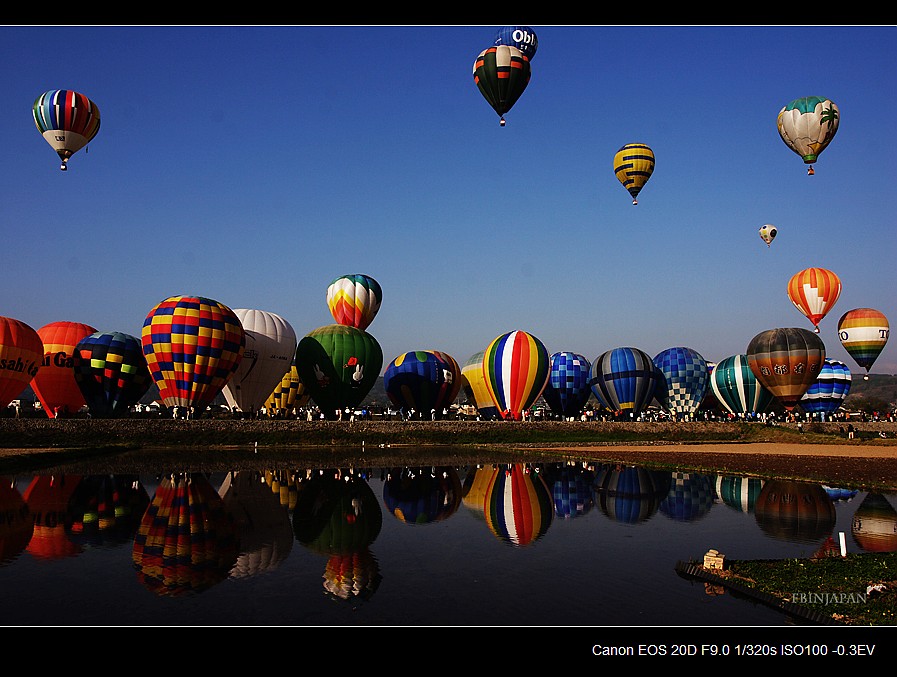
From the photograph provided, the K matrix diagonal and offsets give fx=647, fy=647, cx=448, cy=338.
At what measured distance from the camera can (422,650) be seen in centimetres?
917

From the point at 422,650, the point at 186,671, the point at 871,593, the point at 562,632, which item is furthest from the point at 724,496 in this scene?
the point at 186,671

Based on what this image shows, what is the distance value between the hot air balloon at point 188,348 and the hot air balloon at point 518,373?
2343cm

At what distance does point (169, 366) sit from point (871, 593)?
130 ft

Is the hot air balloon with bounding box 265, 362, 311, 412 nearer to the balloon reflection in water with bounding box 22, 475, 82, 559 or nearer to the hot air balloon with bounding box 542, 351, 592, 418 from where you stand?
the hot air balloon with bounding box 542, 351, 592, 418

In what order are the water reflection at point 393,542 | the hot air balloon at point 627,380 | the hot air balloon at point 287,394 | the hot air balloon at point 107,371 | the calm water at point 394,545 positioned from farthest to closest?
the hot air balloon at point 627,380 < the hot air balloon at point 287,394 < the hot air balloon at point 107,371 < the water reflection at point 393,542 < the calm water at point 394,545

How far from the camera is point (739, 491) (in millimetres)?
25750

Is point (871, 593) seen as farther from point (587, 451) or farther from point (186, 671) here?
point (587, 451)

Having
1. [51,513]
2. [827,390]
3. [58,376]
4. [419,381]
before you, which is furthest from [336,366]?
[827,390]

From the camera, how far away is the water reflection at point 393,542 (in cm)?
1142

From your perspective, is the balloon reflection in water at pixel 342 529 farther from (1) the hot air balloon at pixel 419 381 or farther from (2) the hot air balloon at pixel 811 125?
(2) the hot air balloon at pixel 811 125

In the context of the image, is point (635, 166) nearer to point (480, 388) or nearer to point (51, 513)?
point (480, 388)

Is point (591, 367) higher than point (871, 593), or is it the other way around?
point (591, 367)

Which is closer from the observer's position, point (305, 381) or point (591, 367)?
point (305, 381)

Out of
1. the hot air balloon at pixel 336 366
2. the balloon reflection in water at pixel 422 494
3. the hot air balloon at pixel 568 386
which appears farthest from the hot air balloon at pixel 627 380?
the balloon reflection in water at pixel 422 494
